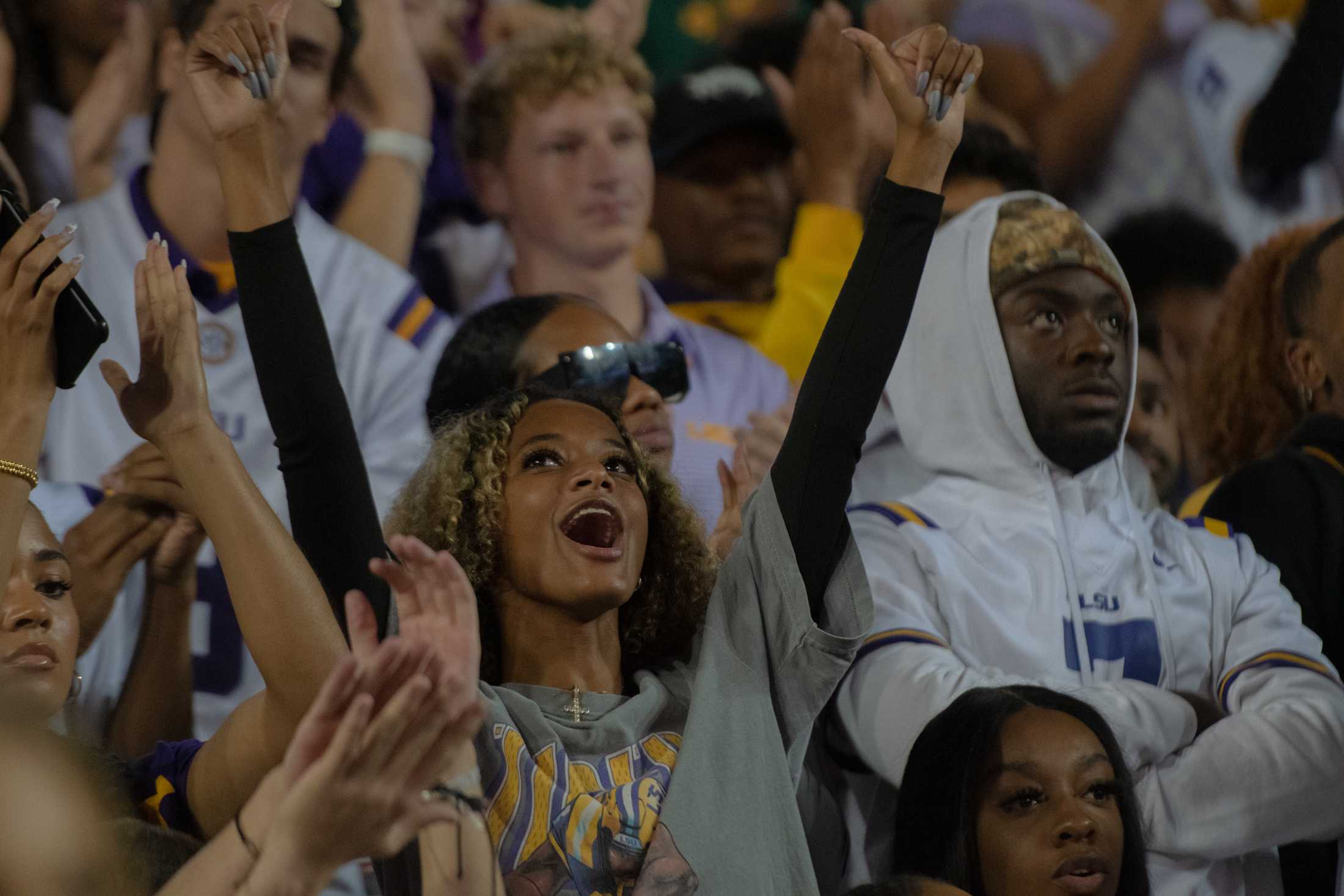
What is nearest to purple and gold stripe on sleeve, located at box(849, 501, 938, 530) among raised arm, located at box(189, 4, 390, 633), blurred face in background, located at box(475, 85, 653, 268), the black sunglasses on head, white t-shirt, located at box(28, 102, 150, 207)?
the black sunglasses on head

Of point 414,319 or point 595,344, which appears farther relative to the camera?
point 414,319

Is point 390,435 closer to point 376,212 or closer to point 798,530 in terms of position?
point 376,212

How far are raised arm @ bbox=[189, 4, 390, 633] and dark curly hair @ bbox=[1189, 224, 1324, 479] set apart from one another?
6.16 ft

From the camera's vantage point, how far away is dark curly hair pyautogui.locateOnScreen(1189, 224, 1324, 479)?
3584 mm

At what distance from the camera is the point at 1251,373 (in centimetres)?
363

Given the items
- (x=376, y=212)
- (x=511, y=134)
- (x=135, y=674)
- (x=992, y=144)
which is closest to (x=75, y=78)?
(x=376, y=212)

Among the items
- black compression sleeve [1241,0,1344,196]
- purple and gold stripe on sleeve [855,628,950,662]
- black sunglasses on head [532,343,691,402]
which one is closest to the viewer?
purple and gold stripe on sleeve [855,628,950,662]

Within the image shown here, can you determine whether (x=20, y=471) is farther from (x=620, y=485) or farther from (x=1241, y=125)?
(x=1241, y=125)

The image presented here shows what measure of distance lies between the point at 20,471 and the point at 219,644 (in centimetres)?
124

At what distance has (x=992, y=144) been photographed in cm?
404

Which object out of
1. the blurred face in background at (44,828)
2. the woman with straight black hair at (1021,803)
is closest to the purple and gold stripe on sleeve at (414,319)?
the woman with straight black hair at (1021,803)

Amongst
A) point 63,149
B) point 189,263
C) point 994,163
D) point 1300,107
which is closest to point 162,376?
point 189,263

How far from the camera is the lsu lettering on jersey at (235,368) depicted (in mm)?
3324

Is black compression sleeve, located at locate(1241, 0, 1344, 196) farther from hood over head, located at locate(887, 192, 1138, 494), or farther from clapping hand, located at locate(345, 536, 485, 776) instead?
clapping hand, located at locate(345, 536, 485, 776)
